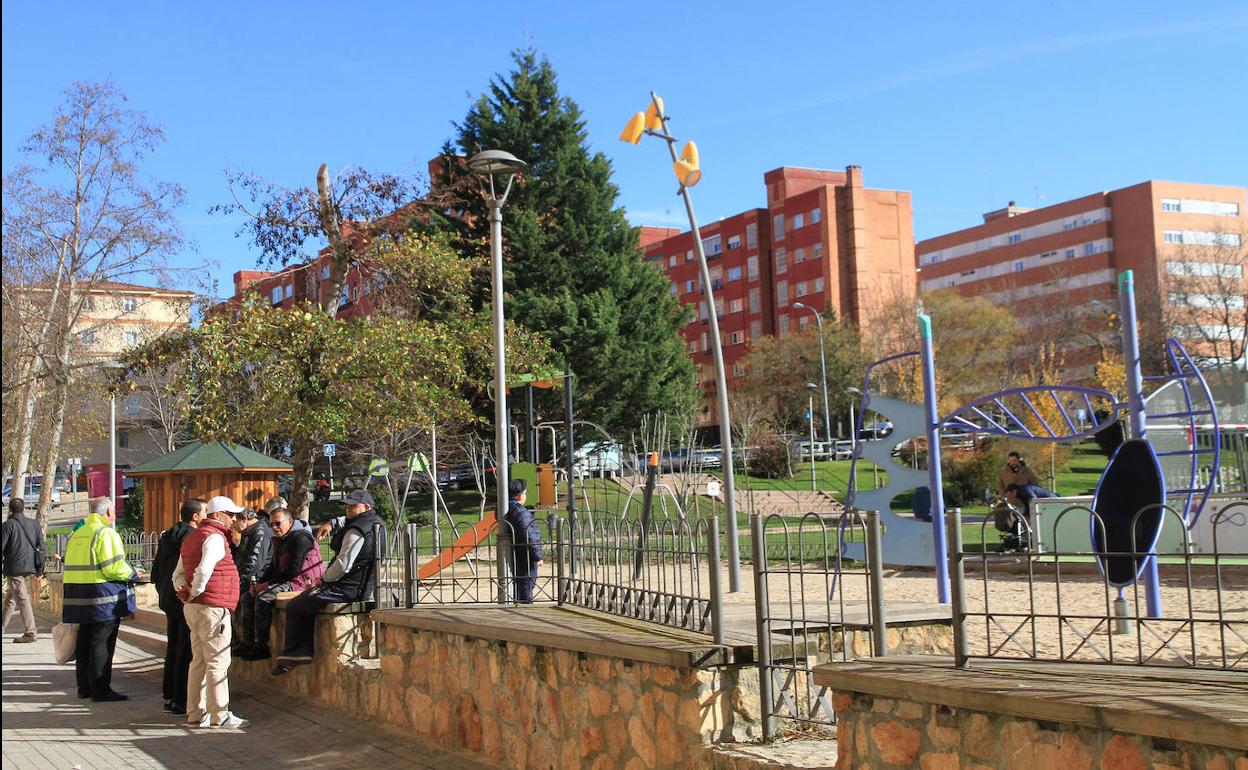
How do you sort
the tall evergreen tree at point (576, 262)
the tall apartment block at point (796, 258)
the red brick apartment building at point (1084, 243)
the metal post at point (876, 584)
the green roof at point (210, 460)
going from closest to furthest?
1. the metal post at point (876, 584)
2. the green roof at point (210, 460)
3. the tall evergreen tree at point (576, 262)
4. the red brick apartment building at point (1084, 243)
5. the tall apartment block at point (796, 258)

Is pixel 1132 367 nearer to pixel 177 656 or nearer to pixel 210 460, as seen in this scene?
pixel 177 656

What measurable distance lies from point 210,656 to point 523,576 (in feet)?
8.85

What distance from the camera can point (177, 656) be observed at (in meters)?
11.1

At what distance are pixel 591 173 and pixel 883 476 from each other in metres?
19.0

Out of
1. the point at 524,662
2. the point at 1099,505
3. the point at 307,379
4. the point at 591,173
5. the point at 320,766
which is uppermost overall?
the point at 591,173

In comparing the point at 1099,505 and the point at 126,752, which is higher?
the point at 1099,505

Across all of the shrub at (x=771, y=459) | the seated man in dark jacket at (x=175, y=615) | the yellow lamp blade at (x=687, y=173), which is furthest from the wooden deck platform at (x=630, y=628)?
the shrub at (x=771, y=459)

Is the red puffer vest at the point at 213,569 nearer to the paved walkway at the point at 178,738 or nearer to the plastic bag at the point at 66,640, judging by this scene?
the paved walkway at the point at 178,738

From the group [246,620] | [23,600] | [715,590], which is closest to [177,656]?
[246,620]

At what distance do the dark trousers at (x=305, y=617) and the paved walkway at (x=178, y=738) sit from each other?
55 cm

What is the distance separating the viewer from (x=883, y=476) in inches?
2073

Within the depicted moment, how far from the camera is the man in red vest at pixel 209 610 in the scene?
10.0m

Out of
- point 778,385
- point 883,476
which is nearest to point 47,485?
point 883,476

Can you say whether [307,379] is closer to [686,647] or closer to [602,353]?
[686,647]
